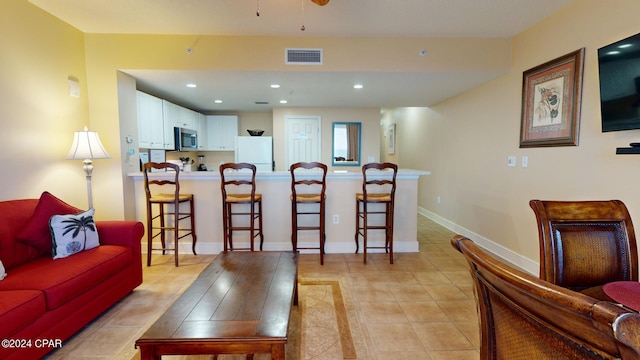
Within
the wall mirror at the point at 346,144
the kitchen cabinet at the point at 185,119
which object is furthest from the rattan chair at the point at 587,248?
the kitchen cabinet at the point at 185,119

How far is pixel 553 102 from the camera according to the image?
8.64ft

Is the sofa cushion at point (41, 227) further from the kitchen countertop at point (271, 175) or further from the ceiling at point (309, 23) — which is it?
the ceiling at point (309, 23)

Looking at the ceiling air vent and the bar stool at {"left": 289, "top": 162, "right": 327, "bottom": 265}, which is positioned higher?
the ceiling air vent

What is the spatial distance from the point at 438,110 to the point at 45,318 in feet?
17.6

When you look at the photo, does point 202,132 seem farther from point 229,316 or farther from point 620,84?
point 620,84

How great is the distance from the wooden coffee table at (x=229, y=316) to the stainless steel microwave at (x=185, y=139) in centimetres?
338

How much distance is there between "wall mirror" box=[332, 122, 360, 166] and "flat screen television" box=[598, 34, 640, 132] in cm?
390

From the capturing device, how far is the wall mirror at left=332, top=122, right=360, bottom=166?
225 inches

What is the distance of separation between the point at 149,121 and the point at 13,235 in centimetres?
230

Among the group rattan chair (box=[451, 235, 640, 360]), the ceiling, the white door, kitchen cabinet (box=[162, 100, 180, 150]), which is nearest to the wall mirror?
the white door

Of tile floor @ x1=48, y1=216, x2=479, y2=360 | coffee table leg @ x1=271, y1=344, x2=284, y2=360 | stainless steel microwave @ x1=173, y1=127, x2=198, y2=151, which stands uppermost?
stainless steel microwave @ x1=173, y1=127, x2=198, y2=151

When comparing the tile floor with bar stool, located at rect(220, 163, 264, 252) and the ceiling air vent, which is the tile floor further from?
the ceiling air vent

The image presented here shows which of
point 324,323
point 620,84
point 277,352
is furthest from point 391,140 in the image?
point 277,352

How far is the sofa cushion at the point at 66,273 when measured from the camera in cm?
160
